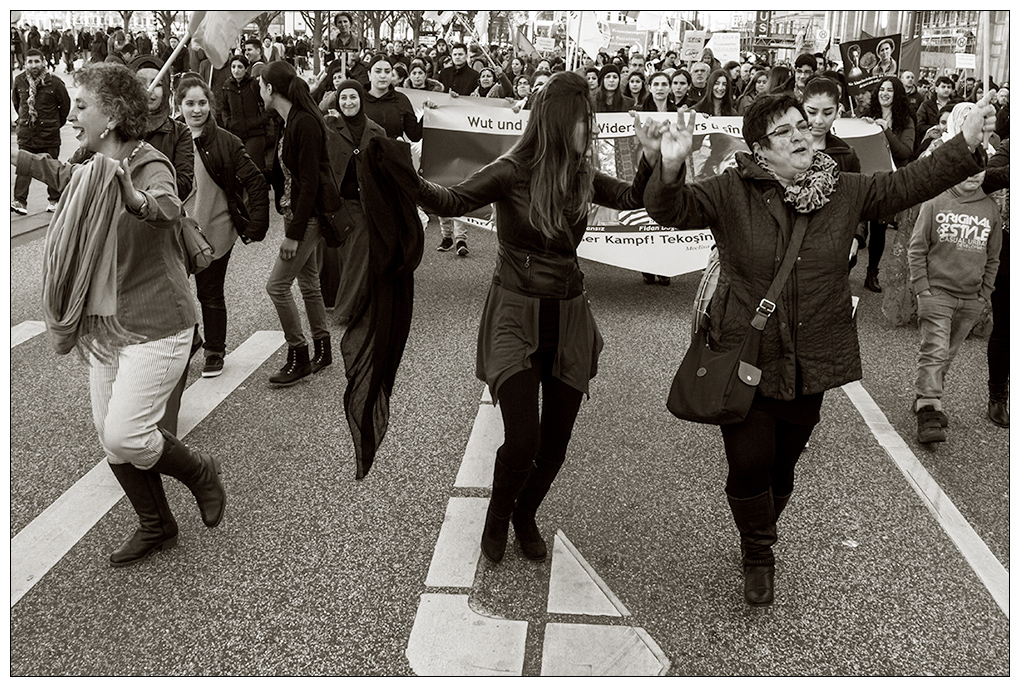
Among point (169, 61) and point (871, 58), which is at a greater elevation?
point (871, 58)

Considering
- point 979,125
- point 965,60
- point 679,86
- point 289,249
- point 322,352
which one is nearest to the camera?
point 979,125

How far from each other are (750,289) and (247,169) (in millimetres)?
3503

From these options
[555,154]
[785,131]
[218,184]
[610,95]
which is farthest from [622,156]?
[785,131]

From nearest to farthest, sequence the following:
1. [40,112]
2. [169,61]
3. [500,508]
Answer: [500,508] < [169,61] < [40,112]

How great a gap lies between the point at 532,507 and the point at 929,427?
256 centimetres

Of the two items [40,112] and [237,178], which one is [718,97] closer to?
[237,178]

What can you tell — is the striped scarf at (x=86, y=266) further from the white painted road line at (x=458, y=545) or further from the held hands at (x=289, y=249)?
the held hands at (x=289, y=249)

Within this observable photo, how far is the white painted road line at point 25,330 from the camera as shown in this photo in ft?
22.3

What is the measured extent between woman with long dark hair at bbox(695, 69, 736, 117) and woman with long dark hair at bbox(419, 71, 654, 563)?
8106mm

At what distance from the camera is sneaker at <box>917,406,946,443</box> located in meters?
5.14

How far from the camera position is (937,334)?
5.38m

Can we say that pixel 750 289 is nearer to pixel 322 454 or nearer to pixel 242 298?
pixel 322 454

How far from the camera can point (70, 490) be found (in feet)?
14.5

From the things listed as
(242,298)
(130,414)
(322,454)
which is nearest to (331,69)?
(242,298)
